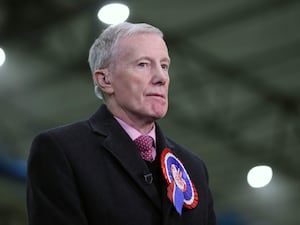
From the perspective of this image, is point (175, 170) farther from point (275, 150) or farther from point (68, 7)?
point (275, 150)

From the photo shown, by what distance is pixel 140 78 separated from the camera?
8.61ft

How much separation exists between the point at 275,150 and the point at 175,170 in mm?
10811

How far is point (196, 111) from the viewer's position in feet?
37.6

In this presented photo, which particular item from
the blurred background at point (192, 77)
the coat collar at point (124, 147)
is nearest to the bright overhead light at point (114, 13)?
Result: the blurred background at point (192, 77)

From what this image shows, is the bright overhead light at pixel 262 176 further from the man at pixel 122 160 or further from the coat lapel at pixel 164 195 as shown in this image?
the coat lapel at pixel 164 195

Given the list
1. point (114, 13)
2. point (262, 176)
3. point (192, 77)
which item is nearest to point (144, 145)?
point (114, 13)

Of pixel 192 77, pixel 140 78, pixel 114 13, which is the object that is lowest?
pixel 140 78

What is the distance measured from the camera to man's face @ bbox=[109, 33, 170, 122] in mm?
2609

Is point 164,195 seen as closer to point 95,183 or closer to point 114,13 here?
point 95,183

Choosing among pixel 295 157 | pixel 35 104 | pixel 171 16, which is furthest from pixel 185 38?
pixel 295 157

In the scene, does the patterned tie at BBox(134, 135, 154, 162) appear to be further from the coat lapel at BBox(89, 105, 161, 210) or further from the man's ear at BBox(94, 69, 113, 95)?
the man's ear at BBox(94, 69, 113, 95)

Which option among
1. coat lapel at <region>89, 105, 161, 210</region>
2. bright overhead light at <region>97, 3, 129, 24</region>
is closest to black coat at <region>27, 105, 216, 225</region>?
coat lapel at <region>89, 105, 161, 210</region>

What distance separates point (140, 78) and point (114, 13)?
466cm

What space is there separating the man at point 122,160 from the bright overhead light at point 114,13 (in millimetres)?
4308
